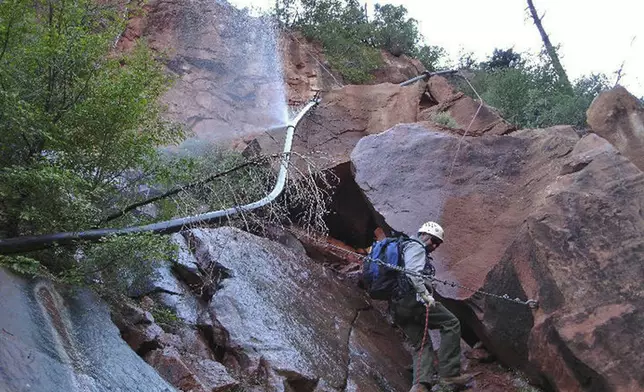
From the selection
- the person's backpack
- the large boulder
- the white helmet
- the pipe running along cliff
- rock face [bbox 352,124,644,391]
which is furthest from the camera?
the large boulder

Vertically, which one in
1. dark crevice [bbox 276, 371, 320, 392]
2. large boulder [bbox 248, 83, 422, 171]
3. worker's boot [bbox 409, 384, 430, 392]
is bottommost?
dark crevice [bbox 276, 371, 320, 392]

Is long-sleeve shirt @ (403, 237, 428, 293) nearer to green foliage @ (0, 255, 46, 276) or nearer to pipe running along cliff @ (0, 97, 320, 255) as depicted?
pipe running along cliff @ (0, 97, 320, 255)

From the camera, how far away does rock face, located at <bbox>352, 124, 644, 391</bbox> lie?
632 cm

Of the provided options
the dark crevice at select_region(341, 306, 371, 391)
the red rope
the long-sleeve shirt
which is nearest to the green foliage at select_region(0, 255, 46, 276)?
the dark crevice at select_region(341, 306, 371, 391)

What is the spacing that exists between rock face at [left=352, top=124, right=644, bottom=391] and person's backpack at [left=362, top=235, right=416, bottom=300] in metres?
1.18

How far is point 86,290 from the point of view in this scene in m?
5.59

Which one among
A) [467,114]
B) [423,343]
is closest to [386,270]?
[423,343]

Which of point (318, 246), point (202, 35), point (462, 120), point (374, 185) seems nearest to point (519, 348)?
point (374, 185)

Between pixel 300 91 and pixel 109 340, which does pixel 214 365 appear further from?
pixel 300 91

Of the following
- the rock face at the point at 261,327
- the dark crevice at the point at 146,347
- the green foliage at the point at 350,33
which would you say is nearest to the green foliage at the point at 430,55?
the green foliage at the point at 350,33

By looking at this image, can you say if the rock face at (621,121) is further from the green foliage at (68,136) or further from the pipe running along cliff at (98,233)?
the green foliage at (68,136)

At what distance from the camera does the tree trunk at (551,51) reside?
656 inches

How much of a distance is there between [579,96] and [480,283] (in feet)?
32.3

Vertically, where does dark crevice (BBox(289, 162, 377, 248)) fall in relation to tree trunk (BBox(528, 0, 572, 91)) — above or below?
below
